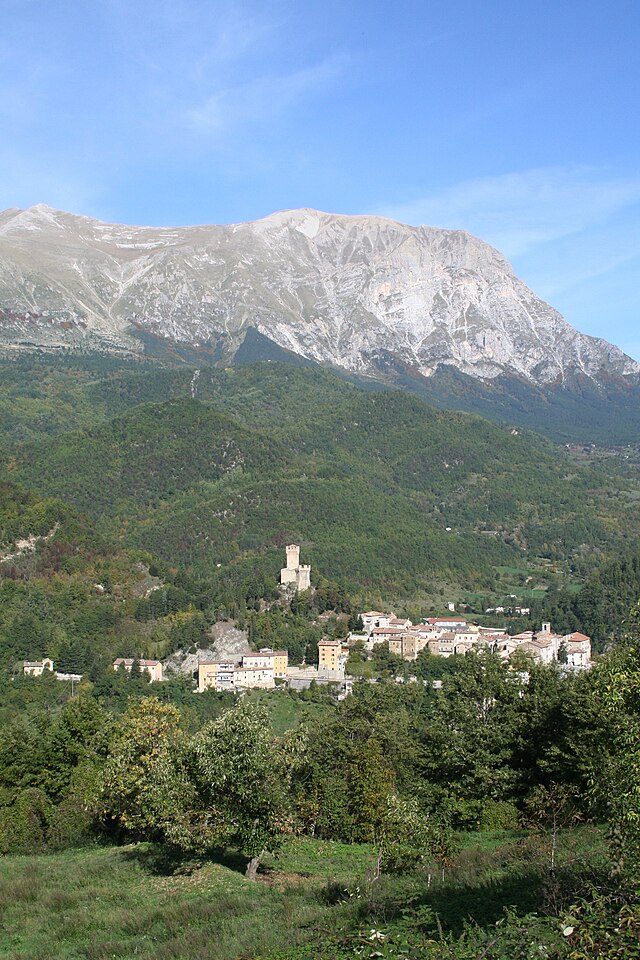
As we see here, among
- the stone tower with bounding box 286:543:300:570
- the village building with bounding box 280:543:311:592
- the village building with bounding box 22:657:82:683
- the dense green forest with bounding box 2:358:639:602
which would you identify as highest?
the dense green forest with bounding box 2:358:639:602

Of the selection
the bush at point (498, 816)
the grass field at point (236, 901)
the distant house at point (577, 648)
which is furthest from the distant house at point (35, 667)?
the bush at point (498, 816)

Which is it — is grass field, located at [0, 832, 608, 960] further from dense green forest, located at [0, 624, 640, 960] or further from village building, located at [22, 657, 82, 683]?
village building, located at [22, 657, 82, 683]

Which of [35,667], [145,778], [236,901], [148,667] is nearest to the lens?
[236,901]

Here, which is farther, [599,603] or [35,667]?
[599,603]

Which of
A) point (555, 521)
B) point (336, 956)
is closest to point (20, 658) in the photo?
point (336, 956)

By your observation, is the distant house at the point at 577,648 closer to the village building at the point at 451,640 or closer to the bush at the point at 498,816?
the village building at the point at 451,640

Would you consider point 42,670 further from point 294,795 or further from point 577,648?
point 577,648

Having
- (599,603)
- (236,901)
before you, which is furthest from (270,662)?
(236,901)

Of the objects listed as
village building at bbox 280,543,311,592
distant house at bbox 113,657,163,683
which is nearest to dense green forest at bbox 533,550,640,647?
village building at bbox 280,543,311,592
